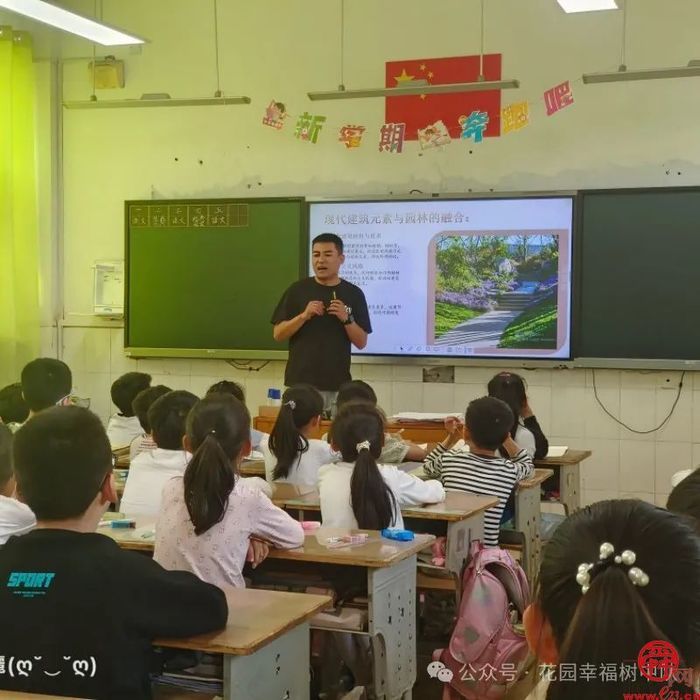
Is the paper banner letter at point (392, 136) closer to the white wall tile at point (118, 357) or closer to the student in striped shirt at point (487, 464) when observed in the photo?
the white wall tile at point (118, 357)

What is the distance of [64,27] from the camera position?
199 inches

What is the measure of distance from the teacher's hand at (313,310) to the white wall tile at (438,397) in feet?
4.36

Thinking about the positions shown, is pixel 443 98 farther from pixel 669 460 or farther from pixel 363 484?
pixel 363 484

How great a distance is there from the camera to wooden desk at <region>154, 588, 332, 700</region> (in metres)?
1.97

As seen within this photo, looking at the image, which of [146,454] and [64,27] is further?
[64,27]

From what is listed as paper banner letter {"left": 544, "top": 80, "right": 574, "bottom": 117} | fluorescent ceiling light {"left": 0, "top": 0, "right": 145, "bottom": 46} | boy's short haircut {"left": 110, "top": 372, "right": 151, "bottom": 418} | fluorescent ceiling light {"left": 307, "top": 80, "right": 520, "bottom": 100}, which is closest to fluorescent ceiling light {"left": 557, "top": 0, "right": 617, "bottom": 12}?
fluorescent ceiling light {"left": 307, "top": 80, "right": 520, "bottom": 100}

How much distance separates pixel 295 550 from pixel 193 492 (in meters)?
0.33

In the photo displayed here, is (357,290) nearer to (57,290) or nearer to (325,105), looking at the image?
(325,105)

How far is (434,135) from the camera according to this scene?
6.31m

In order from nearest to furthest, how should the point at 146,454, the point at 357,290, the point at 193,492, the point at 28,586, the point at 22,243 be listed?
the point at 28,586
the point at 193,492
the point at 146,454
the point at 357,290
the point at 22,243

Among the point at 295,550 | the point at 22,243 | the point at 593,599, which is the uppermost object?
the point at 22,243

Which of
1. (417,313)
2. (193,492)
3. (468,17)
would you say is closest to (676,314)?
(417,313)

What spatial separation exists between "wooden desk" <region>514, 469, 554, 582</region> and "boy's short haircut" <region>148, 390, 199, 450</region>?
1390mm

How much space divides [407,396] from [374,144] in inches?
65.3
